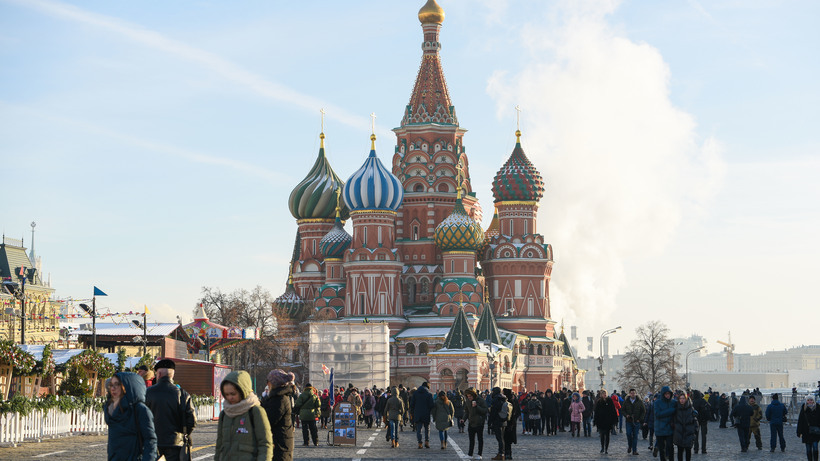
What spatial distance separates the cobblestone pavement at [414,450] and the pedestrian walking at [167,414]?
333 inches

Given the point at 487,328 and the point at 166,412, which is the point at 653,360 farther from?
the point at 166,412

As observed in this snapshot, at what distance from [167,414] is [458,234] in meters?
76.9

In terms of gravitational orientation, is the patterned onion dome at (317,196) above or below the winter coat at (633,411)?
above

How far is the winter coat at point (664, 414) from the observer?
733 inches

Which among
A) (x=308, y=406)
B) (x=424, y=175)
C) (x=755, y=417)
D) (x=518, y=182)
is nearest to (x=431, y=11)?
(x=424, y=175)

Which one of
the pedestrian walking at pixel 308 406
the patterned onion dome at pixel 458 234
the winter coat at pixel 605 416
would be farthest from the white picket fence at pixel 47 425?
the patterned onion dome at pixel 458 234

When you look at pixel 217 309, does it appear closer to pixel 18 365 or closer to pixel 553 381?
pixel 553 381

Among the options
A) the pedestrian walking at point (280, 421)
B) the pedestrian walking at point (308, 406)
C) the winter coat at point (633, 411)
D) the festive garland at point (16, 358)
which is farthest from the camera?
the festive garland at point (16, 358)

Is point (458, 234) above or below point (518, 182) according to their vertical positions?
below

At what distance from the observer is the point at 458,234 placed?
3514 inches

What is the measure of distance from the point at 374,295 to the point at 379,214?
593 cm

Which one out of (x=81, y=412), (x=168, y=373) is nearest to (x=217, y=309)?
(x=81, y=412)

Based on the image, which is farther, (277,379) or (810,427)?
(810,427)

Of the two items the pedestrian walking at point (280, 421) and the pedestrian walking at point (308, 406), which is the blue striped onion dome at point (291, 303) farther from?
the pedestrian walking at point (280, 421)
